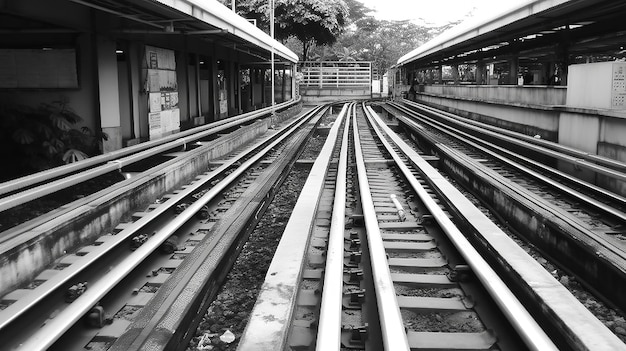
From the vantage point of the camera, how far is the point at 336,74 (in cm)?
5153

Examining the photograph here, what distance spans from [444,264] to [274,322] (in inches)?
Result: 82.4

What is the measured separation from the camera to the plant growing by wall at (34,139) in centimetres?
884

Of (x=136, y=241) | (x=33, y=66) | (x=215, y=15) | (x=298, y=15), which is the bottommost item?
(x=136, y=241)

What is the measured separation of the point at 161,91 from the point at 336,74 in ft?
130

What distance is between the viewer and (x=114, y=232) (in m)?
6.20

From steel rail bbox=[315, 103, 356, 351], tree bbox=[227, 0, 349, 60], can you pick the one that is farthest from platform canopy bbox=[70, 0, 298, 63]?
tree bbox=[227, 0, 349, 60]

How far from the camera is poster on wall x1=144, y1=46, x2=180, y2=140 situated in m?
12.5

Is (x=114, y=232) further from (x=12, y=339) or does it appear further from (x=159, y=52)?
(x=159, y=52)

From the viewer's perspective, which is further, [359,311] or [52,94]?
[52,94]

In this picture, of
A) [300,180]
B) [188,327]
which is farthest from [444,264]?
[300,180]

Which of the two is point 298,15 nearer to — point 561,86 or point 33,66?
point 561,86

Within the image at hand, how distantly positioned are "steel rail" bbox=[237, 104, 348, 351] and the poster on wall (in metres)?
6.73

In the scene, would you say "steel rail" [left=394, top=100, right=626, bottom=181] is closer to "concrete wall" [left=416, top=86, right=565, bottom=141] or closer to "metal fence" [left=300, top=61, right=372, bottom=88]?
"concrete wall" [left=416, top=86, right=565, bottom=141]

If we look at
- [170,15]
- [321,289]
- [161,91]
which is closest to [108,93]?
[170,15]
